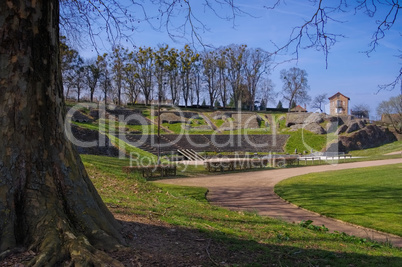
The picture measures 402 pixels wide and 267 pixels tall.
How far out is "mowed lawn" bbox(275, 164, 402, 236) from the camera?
1036 centimetres

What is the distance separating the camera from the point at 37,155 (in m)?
3.51

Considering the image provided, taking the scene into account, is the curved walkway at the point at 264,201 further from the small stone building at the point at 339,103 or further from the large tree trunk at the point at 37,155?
the small stone building at the point at 339,103

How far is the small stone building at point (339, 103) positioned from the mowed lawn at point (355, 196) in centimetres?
5735

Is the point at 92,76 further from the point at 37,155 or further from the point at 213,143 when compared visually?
the point at 37,155

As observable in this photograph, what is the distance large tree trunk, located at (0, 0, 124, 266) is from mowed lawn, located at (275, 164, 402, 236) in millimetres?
8727

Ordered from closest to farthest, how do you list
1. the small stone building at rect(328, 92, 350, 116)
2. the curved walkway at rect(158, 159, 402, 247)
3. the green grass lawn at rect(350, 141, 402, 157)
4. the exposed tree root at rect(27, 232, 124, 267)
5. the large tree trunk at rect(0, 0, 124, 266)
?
the exposed tree root at rect(27, 232, 124, 267) < the large tree trunk at rect(0, 0, 124, 266) < the curved walkway at rect(158, 159, 402, 247) < the green grass lawn at rect(350, 141, 402, 157) < the small stone building at rect(328, 92, 350, 116)

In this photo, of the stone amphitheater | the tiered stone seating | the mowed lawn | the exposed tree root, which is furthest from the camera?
the tiered stone seating

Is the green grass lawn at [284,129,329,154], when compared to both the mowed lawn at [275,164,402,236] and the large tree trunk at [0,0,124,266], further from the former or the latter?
the large tree trunk at [0,0,124,266]

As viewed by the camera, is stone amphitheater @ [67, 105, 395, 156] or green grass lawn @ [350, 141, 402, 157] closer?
stone amphitheater @ [67, 105, 395, 156]

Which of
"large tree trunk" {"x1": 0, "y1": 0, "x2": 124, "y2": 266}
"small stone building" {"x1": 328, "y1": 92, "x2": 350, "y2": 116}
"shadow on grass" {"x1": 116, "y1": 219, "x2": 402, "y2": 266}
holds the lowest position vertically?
"shadow on grass" {"x1": 116, "y1": 219, "x2": 402, "y2": 266}

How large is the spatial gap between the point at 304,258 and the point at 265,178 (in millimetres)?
16206

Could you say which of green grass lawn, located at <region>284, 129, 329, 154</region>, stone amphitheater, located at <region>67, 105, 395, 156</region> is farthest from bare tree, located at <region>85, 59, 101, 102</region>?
green grass lawn, located at <region>284, 129, 329, 154</region>

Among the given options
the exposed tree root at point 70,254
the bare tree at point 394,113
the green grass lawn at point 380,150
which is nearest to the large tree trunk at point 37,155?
the exposed tree root at point 70,254

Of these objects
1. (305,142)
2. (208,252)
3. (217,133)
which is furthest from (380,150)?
(208,252)
